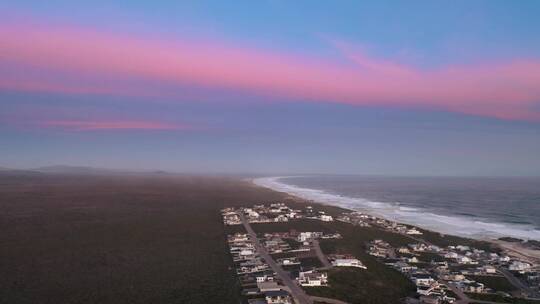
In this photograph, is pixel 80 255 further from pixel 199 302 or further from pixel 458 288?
pixel 458 288

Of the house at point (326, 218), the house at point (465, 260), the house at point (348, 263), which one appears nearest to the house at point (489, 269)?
the house at point (465, 260)

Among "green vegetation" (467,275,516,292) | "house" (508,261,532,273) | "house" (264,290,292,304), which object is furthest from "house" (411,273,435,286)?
"house" (264,290,292,304)

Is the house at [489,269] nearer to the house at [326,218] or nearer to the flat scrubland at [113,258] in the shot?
the flat scrubland at [113,258]

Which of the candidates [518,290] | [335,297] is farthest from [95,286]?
[518,290]

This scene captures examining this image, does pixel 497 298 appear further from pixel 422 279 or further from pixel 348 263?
pixel 348 263

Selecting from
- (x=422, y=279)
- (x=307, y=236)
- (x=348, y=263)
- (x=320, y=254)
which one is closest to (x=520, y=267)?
(x=422, y=279)

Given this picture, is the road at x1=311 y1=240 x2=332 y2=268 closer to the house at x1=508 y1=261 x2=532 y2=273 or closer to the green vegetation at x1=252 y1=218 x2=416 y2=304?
the green vegetation at x1=252 y1=218 x2=416 y2=304
